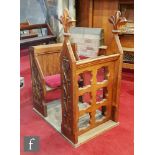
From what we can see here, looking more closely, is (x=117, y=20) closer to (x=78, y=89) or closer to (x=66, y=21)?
(x=66, y=21)

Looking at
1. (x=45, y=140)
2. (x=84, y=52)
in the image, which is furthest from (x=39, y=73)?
(x=84, y=52)

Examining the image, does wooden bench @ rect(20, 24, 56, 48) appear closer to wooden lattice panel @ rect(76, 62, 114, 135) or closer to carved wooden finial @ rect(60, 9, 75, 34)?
wooden lattice panel @ rect(76, 62, 114, 135)

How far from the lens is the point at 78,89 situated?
1.69m

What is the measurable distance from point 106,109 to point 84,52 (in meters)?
2.15

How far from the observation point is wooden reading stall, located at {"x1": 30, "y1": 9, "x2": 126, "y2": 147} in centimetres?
164

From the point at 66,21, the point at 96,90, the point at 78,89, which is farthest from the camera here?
the point at 96,90

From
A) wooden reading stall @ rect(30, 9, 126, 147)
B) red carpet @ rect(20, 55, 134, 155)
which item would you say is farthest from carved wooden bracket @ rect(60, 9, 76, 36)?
red carpet @ rect(20, 55, 134, 155)

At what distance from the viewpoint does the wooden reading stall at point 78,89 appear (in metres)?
1.64

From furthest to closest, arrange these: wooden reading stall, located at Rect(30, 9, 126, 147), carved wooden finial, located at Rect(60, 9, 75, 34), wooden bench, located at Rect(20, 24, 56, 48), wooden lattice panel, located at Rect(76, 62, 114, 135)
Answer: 1. wooden bench, located at Rect(20, 24, 56, 48)
2. wooden lattice panel, located at Rect(76, 62, 114, 135)
3. wooden reading stall, located at Rect(30, 9, 126, 147)
4. carved wooden finial, located at Rect(60, 9, 75, 34)

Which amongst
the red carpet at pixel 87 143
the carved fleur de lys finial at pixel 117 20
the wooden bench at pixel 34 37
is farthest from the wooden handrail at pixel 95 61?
the wooden bench at pixel 34 37

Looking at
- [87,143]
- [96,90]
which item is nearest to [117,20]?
[96,90]
